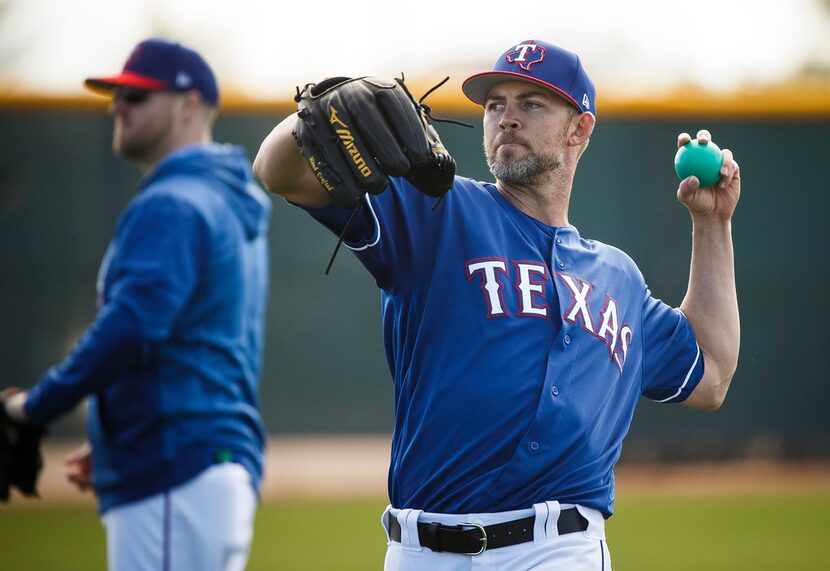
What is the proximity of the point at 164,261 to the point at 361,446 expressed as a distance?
28.5 feet

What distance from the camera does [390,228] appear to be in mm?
2629

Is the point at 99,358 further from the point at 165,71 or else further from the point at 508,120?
the point at 508,120

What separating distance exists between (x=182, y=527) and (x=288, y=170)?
0.92 m

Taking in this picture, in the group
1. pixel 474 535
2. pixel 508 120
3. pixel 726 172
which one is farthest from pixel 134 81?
pixel 726 172

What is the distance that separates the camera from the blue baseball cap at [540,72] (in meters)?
3.00

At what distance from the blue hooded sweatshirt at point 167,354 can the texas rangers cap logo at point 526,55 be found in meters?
0.88

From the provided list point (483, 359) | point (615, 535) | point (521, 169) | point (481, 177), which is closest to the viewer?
point (483, 359)

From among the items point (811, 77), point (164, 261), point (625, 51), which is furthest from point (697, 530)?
point (625, 51)

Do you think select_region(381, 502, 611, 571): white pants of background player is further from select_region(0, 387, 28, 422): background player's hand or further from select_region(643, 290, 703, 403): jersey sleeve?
select_region(0, 387, 28, 422): background player's hand

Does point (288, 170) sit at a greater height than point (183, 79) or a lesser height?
lesser

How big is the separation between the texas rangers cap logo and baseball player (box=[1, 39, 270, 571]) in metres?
0.88

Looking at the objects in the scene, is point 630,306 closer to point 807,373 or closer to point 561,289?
point 561,289

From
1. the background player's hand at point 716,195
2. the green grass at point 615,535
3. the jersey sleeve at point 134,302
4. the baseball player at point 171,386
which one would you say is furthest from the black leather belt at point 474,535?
the green grass at point 615,535

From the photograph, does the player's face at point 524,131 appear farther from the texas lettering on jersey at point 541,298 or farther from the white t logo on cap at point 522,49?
the texas lettering on jersey at point 541,298
